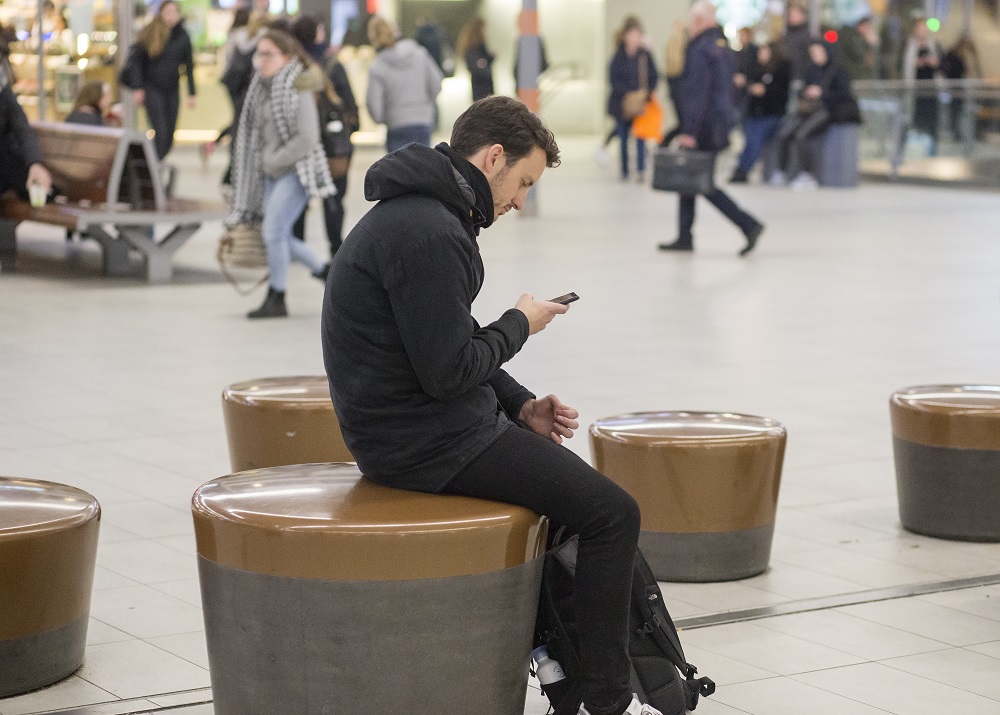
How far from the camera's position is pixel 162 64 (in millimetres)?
15836

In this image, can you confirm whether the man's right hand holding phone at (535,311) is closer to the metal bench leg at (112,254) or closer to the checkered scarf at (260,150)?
the checkered scarf at (260,150)

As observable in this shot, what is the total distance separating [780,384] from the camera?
8406mm

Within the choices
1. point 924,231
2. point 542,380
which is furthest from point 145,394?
point 924,231

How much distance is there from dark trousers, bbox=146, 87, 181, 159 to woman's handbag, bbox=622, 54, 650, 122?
8185 mm

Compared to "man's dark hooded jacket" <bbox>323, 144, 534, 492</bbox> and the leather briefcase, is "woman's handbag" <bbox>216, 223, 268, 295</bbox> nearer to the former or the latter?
the leather briefcase

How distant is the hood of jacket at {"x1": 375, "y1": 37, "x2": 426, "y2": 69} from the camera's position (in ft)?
48.1

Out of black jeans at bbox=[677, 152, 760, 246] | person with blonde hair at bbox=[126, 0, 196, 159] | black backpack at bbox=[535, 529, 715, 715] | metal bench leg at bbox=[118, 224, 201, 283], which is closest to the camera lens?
black backpack at bbox=[535, 529, 715, 715]

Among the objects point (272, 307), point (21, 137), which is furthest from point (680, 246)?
point (21, 137)

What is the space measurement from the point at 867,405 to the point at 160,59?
32.8 ft

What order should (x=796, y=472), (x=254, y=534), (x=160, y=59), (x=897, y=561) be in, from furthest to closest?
1. (x=160, y=59)
2. (x=796, y=472)
3. (x=897, y=561)
4. (x=254, y=534)

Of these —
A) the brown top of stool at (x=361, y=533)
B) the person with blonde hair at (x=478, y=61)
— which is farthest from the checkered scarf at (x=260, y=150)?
the person with blonde hair at (x=478, y=61)

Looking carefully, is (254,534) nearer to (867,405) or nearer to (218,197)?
(867,405)

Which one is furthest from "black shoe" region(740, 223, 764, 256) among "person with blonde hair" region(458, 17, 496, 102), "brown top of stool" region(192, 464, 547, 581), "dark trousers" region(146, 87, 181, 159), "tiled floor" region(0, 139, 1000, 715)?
"person with blonde hair" region(458, 17, 496, 102)

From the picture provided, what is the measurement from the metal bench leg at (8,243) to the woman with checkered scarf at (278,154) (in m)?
3.48
